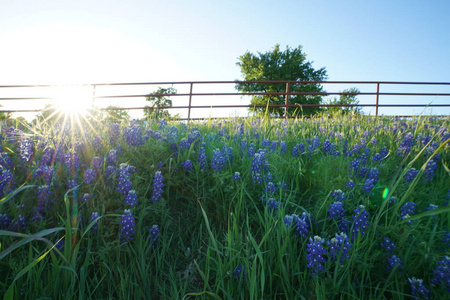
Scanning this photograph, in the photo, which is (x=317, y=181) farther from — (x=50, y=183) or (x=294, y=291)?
(x=50, y=183)

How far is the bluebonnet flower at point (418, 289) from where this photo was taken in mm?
1459

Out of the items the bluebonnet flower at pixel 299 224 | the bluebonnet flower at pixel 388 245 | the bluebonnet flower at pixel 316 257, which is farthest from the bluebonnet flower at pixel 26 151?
the bluebonnet flower at pixel 388 245

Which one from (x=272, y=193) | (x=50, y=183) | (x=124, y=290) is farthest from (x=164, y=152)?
(x=124, y=290)

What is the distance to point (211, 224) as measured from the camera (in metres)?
2.20

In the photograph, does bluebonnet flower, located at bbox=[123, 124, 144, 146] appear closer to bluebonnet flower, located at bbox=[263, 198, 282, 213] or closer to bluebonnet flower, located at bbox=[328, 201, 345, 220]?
bluebonnet flower, located at bbox=[263, 198, 282, 213]

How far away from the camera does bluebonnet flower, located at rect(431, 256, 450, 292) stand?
146 centimetres

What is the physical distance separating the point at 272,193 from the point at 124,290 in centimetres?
118

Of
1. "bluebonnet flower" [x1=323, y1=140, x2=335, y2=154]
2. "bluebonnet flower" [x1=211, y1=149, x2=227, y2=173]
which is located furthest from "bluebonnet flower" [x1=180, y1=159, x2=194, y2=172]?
"bluebonnet flower" [x1=323, y1=140, x2=335, y2=154]

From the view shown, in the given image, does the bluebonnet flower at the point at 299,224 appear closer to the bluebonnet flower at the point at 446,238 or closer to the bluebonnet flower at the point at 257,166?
the bluebonnet flower at the point at 257,166

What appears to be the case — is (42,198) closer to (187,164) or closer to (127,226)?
(127,226)

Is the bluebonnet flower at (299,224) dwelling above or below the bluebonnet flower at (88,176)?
below

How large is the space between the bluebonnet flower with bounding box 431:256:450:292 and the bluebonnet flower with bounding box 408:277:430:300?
87 millimetres

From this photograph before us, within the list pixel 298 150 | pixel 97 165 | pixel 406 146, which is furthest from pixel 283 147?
pixel 97 165

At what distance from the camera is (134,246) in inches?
76.7
